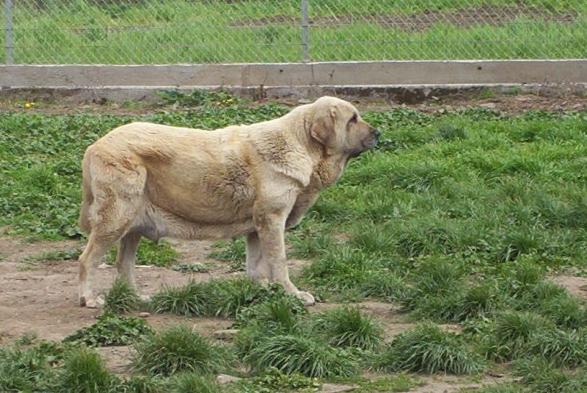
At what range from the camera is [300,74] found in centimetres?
1579

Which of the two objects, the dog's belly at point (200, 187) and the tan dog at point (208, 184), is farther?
the dog's belly at point (200, 187)

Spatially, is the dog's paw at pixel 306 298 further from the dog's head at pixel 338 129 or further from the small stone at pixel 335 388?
the small stone at pixel 335 388

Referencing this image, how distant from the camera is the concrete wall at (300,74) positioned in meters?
15.6

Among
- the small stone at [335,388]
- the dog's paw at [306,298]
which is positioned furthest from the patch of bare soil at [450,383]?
the dog's paw at [306,298]

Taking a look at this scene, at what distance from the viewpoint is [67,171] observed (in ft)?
40.6

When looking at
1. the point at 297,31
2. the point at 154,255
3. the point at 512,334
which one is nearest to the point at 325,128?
the point at 154,255

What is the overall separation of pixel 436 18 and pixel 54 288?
8.13 meters

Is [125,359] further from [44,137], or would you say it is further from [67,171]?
[44,137]

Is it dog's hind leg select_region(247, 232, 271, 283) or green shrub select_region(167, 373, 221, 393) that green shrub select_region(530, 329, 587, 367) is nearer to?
green shrub select_region(167, 373, 221, 393)

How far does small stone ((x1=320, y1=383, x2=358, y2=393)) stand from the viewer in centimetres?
709

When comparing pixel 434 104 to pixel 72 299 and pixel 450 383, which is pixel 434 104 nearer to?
pixel 72 299

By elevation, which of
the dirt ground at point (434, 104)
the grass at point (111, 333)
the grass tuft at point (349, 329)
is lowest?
the dirt ground at point (434, 104)

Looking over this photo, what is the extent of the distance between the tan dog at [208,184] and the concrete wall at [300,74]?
6.51 metres

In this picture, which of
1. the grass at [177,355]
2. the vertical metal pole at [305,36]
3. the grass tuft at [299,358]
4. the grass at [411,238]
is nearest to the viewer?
the grass at [177,355]
